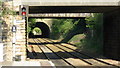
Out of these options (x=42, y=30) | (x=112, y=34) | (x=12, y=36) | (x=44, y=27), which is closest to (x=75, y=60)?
(x=112, y=34)

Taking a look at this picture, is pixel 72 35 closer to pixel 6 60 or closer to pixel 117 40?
pixel 117 40

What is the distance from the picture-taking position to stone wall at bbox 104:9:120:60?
835 inches

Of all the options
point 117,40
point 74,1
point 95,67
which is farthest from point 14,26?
point 117,40

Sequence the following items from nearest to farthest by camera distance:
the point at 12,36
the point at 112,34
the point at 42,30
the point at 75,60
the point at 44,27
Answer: the point at 12,36, the point at 75,60, the point at 112,34, the point at 44,27, the point at 42,30

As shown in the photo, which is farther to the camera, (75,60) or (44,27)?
(44,27)

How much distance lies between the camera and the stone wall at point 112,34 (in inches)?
835

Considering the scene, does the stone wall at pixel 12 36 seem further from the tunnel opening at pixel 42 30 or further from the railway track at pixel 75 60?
the tunnel opening at pixel 42 30

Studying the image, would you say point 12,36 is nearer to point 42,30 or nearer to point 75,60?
point 75,60

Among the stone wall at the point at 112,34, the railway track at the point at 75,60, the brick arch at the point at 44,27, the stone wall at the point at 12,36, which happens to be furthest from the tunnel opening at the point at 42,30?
the stone wall at the point at 12,36

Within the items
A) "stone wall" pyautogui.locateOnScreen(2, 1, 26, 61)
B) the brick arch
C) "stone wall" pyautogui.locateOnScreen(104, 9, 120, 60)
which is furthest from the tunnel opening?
"stone wall" pyautogui.locateOnScreen(2, 1, 26, 61)

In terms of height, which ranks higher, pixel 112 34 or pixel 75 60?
pixel 112 34

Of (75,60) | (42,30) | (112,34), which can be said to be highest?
(112,34)

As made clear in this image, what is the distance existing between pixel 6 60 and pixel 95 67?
5996 mm

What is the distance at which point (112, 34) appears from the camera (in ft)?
73.6
